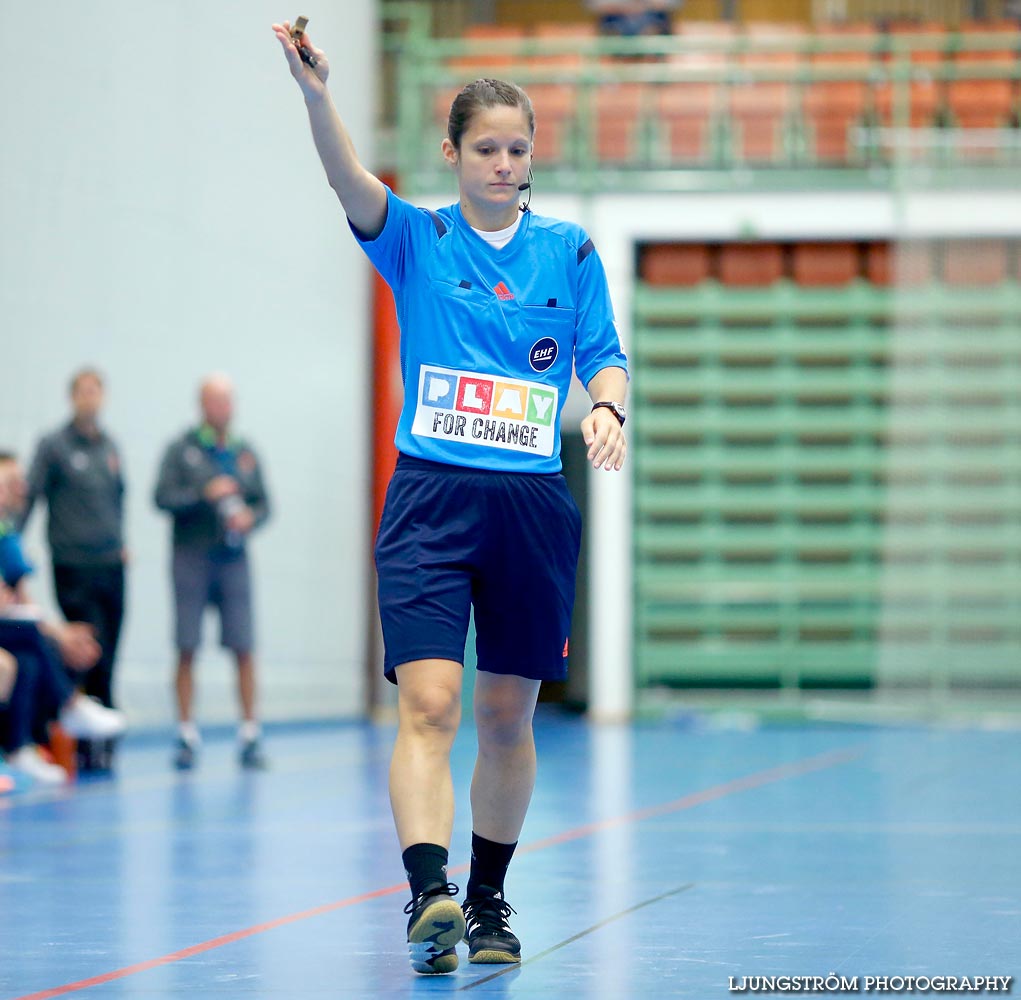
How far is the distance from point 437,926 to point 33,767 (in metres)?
5.18

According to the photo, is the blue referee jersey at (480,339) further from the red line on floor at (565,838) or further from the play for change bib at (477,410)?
the red line on floor at (565,838)

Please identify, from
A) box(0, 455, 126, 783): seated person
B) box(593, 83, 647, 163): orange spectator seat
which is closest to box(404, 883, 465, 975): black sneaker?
box(0, 455, 126, 783): seated person

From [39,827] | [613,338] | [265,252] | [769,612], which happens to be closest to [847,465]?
[769,612]

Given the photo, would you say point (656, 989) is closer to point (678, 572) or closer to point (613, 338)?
point (613, 338)

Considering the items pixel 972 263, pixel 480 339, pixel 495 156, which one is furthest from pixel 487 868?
→ pixel 972 263

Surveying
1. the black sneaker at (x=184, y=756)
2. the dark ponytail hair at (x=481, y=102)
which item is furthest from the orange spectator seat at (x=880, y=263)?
the dark ponytail hair at (x=481, y=102)

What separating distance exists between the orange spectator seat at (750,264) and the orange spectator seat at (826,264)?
0.17m

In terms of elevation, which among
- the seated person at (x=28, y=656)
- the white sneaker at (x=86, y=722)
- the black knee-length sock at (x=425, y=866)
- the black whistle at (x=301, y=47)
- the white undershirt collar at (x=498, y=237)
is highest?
the black whistle at (x=301, y=47)

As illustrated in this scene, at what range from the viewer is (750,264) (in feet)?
45.4

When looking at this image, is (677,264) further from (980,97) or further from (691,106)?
(980,97)

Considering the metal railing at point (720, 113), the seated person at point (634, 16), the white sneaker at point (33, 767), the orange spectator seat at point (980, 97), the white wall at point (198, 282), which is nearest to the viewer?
the white sneaker at point (33, 767)

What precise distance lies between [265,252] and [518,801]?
9.91 m

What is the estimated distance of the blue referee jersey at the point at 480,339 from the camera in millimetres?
3490

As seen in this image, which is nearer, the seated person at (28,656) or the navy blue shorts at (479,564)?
the navy blue shorts at (479,564)
